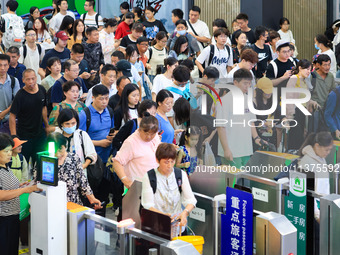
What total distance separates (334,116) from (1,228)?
4.51 meters

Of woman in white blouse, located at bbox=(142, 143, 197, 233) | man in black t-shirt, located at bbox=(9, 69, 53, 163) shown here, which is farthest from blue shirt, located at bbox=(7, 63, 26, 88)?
woman in white blouse, located at bbox=(142, 143, 197, 233)

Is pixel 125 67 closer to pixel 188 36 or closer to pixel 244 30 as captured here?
pixel 188 36

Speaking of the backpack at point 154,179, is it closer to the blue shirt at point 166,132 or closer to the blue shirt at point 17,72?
the blue shirt at point 166,132

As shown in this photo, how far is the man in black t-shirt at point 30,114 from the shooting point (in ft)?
25.4

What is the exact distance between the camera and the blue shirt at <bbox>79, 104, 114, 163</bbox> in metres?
7.12

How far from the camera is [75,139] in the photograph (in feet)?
21.3

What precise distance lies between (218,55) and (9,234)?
5.87 meters

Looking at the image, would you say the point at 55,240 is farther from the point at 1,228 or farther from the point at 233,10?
the point at 233,10

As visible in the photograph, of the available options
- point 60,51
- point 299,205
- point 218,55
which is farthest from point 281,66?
point 299,205

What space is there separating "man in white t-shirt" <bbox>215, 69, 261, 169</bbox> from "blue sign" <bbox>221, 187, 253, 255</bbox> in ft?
5.37

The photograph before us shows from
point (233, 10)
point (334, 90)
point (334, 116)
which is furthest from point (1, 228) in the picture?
point (233, 10)

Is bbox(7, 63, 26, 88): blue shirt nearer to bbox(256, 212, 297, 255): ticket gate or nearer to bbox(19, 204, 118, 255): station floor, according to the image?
bbox(19, 204, 118, 255): station floor

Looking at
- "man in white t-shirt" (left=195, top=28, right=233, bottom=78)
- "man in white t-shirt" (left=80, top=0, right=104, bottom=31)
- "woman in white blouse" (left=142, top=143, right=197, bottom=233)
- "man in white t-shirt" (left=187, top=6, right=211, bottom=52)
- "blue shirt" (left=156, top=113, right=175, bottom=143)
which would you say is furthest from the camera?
"man in white t-shirt" (left=80, top=0, right=104, bottom=31)

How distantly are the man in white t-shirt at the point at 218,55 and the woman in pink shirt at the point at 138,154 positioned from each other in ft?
14.1
